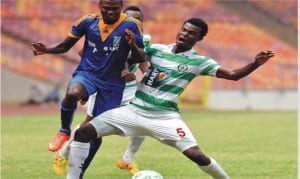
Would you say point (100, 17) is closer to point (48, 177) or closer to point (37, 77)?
point (48, 177)

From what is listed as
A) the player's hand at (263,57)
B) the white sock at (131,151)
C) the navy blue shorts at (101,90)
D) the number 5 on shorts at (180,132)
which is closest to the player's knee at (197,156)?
the number 5 on shorts at (180,132)

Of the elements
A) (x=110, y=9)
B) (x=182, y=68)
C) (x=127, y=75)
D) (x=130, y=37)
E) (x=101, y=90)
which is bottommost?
(x=101, y=90)

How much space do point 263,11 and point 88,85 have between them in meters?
28.2

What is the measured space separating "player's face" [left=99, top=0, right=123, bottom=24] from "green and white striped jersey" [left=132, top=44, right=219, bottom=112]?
693 mm

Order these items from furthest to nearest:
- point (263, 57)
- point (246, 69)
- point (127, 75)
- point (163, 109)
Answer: point (127, 75) < point (163, 109) < point (246, 69) < point (263, 57)

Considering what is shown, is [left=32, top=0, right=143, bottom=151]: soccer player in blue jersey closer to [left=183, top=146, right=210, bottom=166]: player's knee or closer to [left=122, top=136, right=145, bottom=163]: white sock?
[left=183, top=146, right=210, bottom=166]: player's knee

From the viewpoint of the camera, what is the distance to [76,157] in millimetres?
7496

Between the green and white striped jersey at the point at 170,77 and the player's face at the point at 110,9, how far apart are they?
2.28ft

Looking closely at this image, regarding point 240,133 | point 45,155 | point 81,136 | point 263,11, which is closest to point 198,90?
point 263,11

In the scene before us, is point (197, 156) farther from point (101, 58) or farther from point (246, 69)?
point (101, 58)

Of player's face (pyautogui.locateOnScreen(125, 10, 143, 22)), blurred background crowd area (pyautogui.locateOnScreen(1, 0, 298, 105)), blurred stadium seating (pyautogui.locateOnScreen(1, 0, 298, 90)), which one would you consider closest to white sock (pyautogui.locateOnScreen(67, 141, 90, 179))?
player's face (pyautogui.locateOnScreen(125, 10, 143, 22))

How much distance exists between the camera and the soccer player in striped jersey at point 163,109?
747 centimetres

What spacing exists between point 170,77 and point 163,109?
1.09ft

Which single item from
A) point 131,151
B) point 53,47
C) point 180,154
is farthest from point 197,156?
point 180,154
